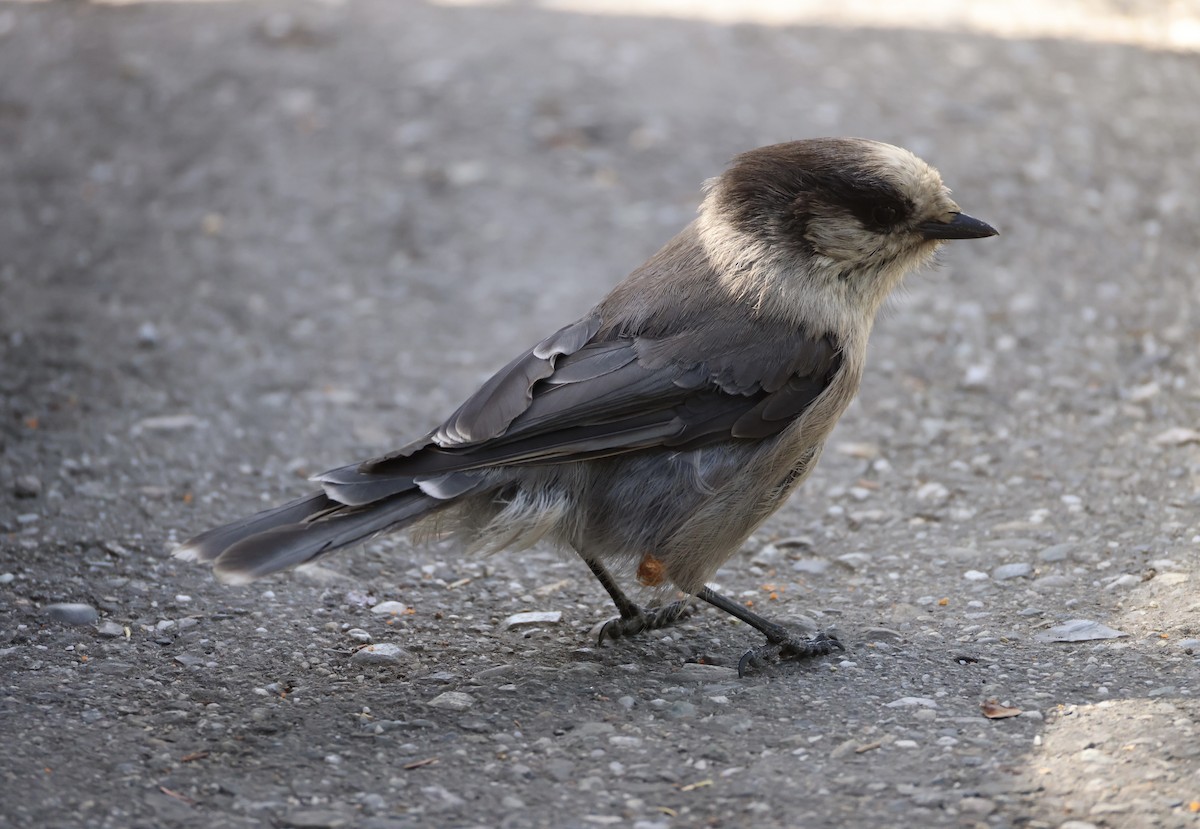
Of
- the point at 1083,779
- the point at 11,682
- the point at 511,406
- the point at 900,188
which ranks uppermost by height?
the point at 900,188

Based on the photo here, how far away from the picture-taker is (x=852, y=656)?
3.88 meters

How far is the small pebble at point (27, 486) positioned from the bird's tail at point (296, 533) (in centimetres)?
165

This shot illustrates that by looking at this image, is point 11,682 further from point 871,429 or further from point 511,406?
point 871,429

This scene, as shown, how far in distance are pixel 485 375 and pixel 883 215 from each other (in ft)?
7.87

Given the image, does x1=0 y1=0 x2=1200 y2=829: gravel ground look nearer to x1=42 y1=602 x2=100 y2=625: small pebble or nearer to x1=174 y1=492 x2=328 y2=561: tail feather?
x1=42 y1=602 x2=100 y2=625: small pebble

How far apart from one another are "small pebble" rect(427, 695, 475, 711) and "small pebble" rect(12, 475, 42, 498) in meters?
2.09

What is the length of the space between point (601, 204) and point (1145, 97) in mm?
3635

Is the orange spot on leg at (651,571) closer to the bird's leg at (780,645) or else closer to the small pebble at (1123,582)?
the bird's leg at (780,645)

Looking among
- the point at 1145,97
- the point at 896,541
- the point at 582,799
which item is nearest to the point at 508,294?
the point at 896,541

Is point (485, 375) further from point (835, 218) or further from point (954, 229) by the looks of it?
point (954, 229)

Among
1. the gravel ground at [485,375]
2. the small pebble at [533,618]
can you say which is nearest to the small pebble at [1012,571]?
the gravel ground at [485,375]

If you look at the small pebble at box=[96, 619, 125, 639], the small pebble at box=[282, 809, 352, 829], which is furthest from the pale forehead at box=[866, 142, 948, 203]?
the small pebble at box=[96, 619, 125, 639]

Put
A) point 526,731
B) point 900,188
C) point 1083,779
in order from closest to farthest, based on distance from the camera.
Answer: point 1083,779 < point 526,731 < point 900,188

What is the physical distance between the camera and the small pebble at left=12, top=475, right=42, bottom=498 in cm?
482
